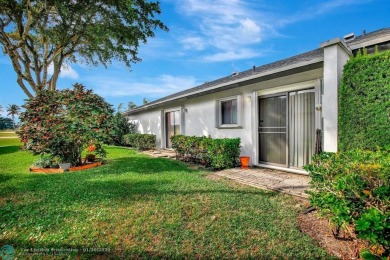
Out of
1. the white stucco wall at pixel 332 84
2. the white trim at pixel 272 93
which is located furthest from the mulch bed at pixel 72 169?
the white stucco wall at pixel 332 84

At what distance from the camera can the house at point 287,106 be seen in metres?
4.45

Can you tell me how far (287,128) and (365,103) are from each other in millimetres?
2412

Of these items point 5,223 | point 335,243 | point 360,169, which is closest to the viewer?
point 360,169

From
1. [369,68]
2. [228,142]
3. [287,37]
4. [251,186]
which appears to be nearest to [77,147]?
[228,142]

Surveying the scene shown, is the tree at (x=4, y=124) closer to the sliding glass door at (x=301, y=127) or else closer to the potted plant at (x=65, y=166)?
the potted plant at (x=65, y=166)

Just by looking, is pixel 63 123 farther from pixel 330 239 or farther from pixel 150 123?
pixel 150 123

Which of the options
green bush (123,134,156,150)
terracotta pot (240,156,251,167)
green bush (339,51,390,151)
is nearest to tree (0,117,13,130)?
green bush (123,134,156,150)

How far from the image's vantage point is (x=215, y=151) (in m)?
7.15

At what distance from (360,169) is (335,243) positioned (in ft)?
3.59

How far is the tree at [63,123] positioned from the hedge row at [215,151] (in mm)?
3335

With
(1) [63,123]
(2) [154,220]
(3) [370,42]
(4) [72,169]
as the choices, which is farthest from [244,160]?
(1) [63,123]

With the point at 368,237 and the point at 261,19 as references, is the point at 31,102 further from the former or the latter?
the point at 261,19

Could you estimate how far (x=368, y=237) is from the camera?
1.89 m

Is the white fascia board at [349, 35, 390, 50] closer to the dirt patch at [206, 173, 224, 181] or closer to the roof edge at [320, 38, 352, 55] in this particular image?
the roof edge at [320, 38, 352, 55]
